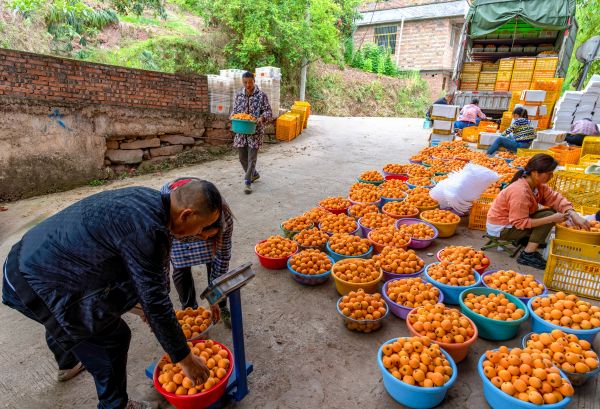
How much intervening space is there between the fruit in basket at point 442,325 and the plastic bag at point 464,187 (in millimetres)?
2511

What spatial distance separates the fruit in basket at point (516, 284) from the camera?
2.90 metres

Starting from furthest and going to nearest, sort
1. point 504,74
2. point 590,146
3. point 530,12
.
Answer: point 504,74 < point 530,12 < point 590,146

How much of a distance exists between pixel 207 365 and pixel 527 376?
6.21 feet

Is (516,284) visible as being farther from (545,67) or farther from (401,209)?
(545,67)

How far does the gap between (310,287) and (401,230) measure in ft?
4.65

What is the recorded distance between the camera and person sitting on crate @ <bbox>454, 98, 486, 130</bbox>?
1070cm

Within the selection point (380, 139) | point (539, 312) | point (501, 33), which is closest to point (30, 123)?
point (539, 312)

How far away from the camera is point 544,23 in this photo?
1032 centimetres

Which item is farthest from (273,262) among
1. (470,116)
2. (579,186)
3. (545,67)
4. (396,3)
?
(396,3)

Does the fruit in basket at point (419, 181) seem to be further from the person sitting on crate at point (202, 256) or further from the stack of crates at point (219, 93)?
the stack of crates at point (219, 93)

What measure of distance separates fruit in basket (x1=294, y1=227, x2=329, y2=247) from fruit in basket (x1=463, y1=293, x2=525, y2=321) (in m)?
1.65

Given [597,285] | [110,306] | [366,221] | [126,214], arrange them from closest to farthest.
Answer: [126,214] < [110,306] < [597,285] < [366,221]

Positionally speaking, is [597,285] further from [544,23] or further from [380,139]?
[544,23]

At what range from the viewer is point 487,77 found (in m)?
12.0
